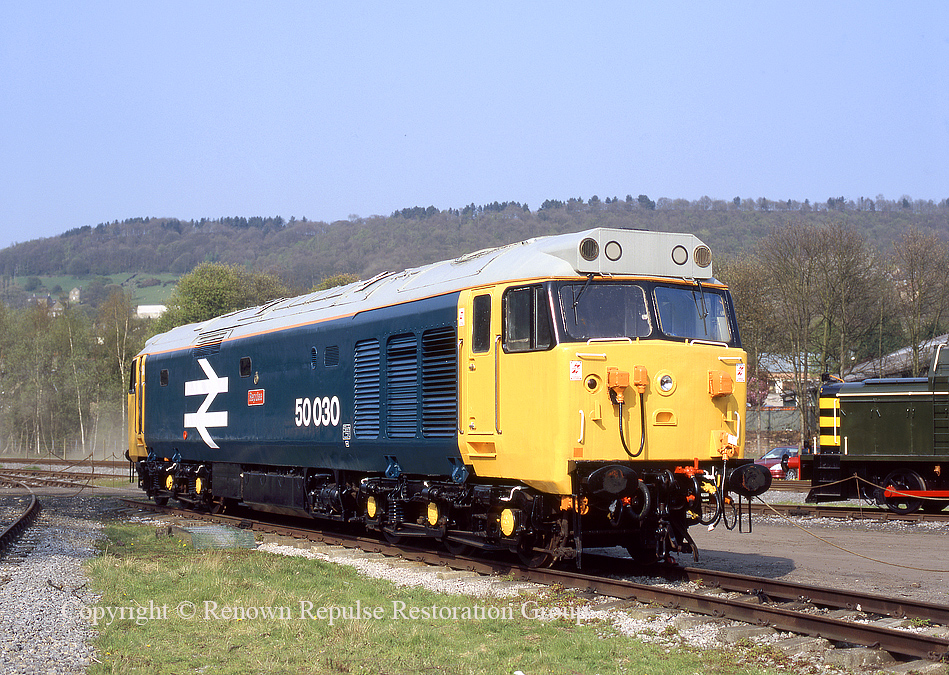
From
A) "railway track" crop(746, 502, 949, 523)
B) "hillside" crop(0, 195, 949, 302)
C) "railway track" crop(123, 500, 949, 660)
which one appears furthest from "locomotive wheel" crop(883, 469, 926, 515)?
"hillside" crop(0, 195, 949, 302)

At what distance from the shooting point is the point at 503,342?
10688mm

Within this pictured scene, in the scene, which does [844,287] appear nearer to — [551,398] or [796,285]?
[796,285]

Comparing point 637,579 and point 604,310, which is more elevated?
point 604,310

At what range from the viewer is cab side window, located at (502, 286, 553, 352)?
33.7 ft

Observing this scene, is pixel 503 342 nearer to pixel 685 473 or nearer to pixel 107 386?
pixel 685 473

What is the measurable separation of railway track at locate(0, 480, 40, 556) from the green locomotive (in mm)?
16218

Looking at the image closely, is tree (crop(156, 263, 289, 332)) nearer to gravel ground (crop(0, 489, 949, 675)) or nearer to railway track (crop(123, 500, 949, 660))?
gravel ground (crop(0, 489, 949, 675))

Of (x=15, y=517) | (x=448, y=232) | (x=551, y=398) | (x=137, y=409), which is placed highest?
(x=448, y=232)

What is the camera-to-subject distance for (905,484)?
2062 cm

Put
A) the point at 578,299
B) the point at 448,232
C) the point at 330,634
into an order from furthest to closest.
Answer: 1. the point at 448,232
2. the point at 578,299
3. the point at 330,634

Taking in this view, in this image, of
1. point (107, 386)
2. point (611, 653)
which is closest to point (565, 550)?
point (611, 653)

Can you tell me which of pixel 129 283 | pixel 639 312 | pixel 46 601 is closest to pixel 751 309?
pixel 639 312

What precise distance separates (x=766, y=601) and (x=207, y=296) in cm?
6885

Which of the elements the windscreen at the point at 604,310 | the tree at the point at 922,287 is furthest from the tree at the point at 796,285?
the windscreen at the point at 604,310
